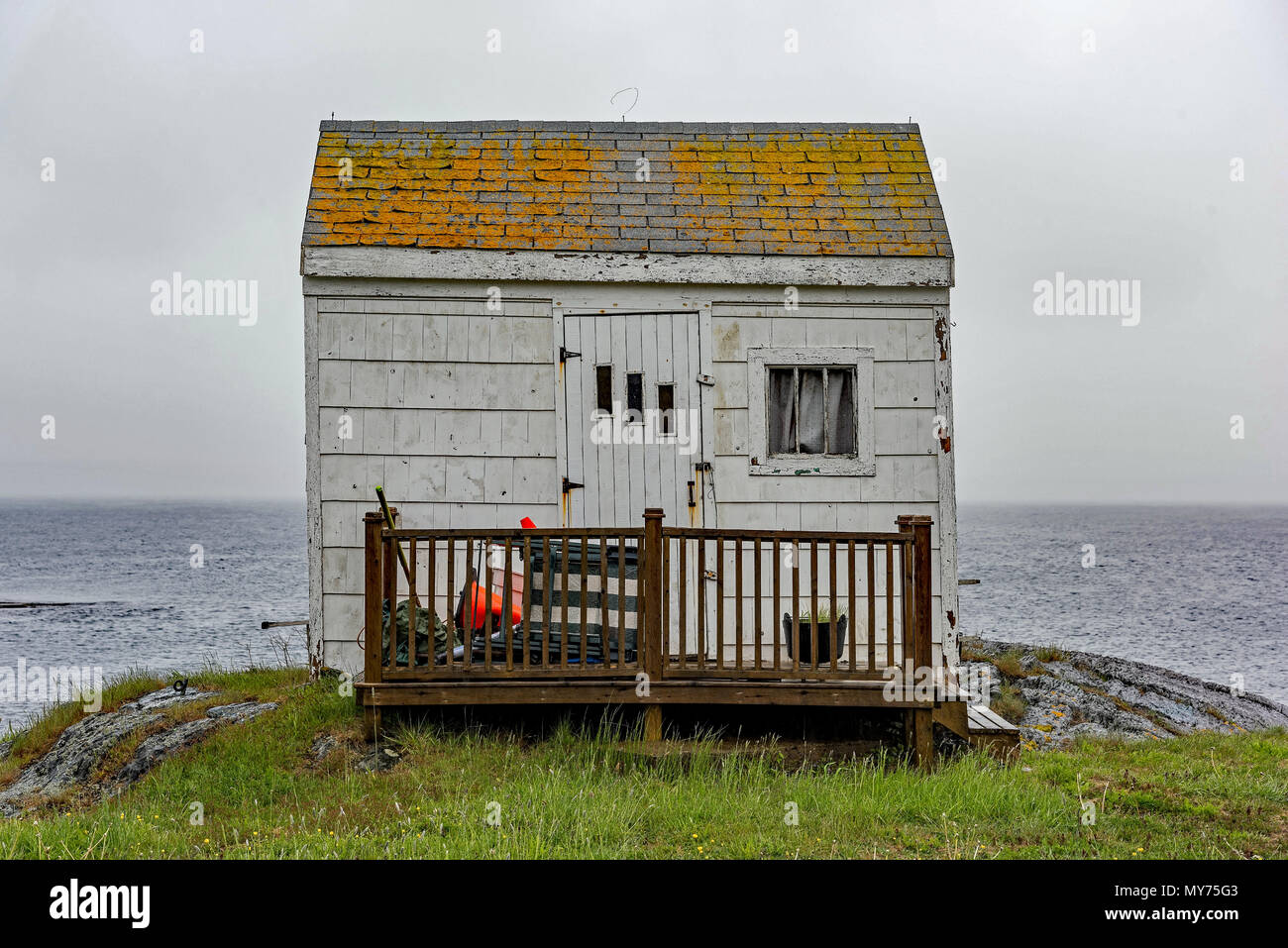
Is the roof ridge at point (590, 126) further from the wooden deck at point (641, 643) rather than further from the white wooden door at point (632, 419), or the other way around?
the wooden deck at point (641, 643)

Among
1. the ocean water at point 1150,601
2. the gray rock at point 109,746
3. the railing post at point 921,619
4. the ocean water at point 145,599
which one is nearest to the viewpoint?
the railing post at point 921,619

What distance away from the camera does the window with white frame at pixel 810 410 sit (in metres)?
7.95

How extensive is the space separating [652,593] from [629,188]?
12.6 ft

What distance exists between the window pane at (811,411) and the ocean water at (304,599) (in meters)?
9.29

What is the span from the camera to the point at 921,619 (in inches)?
248

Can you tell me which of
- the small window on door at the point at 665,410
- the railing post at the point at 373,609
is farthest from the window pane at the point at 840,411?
the railing post at the point at 373,609

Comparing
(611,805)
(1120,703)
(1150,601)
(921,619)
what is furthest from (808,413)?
(1150,601)

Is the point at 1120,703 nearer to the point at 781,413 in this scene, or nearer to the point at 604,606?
the point at 781,413

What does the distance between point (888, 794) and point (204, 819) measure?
361cm

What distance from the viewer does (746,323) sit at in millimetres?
8062

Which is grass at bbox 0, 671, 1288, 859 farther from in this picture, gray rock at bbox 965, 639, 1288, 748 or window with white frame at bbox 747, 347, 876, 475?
gray rock at bbox 965, 639, 1288, 748

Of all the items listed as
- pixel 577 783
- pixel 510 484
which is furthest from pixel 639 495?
pixel 577 783

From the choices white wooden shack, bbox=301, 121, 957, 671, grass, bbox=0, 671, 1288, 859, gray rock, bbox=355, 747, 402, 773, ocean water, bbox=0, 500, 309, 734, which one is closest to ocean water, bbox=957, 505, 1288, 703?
white wooden shack, bbox=301, 121, 957, 671

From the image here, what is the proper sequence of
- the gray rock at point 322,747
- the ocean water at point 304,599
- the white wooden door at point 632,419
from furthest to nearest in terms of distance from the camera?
the ocean water at point 304,599, the white wooden door at point 632,419, the gray rock at point 322,747
